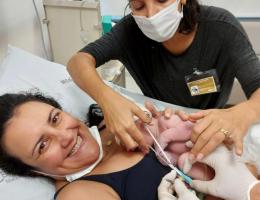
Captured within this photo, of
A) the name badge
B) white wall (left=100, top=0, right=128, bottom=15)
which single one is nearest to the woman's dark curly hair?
the name badge

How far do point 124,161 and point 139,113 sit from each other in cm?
24

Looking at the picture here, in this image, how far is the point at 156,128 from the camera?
1.27 metres

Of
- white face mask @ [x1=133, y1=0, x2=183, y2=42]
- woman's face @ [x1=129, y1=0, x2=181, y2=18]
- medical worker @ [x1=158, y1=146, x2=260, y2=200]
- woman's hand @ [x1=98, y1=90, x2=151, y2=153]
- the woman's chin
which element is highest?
woman's face @ [x1=129, y1=0, x2=181, y2=18]

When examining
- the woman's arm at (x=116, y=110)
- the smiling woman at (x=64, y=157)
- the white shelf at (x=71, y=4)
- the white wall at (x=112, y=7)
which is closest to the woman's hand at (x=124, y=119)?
the woman's arm at (x=116, y=110)

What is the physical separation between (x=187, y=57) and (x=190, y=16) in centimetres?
19

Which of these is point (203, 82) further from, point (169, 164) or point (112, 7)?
point (112, 7)

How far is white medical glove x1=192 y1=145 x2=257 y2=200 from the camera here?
3.21 ft

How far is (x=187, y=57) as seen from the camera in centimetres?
147

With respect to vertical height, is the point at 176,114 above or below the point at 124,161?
above

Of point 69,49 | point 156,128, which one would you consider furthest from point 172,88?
point 69,49

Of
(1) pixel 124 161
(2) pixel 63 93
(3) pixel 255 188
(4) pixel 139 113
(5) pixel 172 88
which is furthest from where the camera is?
(2) pixel 63 93

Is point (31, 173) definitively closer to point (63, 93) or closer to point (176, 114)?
point (63, 93)

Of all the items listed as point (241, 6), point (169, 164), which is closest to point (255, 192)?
point (169, 164)

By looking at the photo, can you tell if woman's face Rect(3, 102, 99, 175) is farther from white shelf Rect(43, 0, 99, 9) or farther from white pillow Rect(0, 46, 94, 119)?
Answer: white shelf Rect(43, 0, 99, 9)
